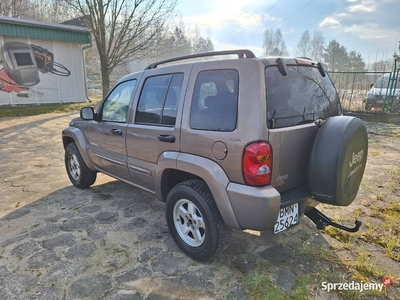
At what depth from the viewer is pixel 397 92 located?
9617 millimetres

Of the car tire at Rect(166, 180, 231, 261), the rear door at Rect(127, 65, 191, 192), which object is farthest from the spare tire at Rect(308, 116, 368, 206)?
the rear door at Rect(127, 65, 191, 192)

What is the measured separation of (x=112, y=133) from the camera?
132 inches

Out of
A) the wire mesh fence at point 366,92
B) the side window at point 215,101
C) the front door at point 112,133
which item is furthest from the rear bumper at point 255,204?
the wire mesh fence at point 366,92

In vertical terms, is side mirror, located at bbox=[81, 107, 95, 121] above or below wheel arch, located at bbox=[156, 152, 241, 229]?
above

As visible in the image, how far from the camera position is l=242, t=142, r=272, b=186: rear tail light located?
2.01 m

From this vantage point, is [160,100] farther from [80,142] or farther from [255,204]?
[80,142]

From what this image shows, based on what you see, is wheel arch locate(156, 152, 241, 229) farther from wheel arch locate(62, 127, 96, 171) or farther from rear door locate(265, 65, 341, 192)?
wheel arch locate(62, 127, 96, 171)

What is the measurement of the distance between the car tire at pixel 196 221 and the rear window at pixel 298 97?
84 centimetres

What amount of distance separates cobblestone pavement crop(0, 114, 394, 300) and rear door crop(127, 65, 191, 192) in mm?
592

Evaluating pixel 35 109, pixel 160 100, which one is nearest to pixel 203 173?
pixel 160 100

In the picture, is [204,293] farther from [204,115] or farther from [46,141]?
[46,141]

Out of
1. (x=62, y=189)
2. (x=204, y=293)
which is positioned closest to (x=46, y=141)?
(x=62, y=189)

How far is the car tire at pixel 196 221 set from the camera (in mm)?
2301

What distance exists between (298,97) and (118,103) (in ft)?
7.11
